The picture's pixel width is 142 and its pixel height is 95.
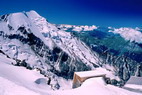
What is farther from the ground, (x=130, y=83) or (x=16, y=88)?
(x=16, y=88)

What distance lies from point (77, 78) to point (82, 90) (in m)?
10.8

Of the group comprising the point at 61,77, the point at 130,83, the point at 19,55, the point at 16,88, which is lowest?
the point at 61,77

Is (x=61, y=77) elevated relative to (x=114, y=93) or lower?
lower

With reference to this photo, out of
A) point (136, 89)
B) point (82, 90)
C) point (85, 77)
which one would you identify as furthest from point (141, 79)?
point (82, 90)

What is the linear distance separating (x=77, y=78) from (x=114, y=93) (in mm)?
11680

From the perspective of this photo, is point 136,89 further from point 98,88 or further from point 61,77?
point 61,77

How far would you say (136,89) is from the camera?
30.3 m

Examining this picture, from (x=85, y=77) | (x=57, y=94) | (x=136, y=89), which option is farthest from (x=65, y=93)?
(x=136, y=89)

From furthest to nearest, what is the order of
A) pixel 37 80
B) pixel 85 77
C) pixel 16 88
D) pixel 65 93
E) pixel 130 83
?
pixel 130 83 < pixel 37 80 < pixel 85 77 < pixel 65 93 < pixel 16 88

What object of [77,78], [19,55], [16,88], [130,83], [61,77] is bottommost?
[61,77]

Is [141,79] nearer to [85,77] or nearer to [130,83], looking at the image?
[130,83]

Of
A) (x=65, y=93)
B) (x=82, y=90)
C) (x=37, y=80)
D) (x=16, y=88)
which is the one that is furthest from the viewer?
(x=37, y=80)

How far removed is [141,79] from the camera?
34.9 m

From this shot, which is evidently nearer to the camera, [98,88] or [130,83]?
[98,88]
